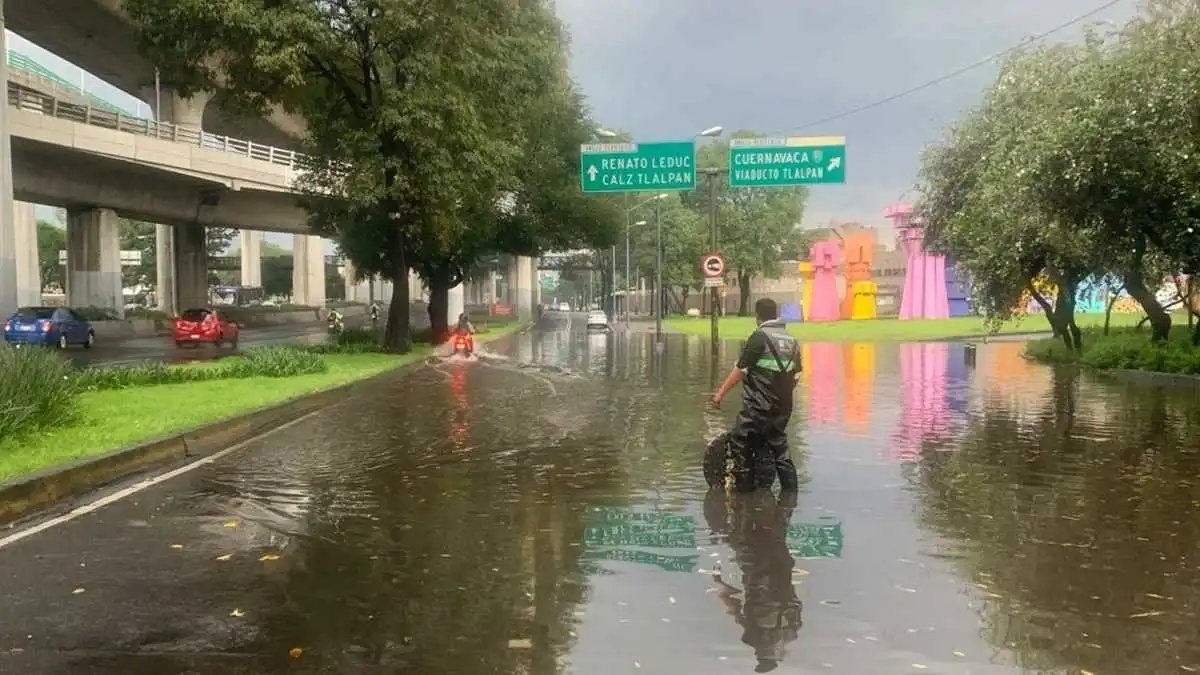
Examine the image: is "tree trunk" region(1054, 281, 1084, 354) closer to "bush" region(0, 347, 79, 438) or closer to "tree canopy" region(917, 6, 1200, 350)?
"tree canopy" region(917, 6, 1200, 350)

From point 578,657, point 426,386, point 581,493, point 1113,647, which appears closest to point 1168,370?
point 426,386

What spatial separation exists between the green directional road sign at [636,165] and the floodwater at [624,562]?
61.5 ft

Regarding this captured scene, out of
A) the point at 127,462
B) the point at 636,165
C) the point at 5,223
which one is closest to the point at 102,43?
the point at 636,165

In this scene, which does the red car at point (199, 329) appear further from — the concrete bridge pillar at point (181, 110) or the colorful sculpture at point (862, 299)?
the colorful sculpture at point (862, 299)

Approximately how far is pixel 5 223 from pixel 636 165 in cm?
1666

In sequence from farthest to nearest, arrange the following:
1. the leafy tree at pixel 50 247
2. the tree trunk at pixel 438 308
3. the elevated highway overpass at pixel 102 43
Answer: the leafy tree at pixel 50 247, the elevated highway overpass at pixel 102 43, the tree trunk at pixel 438 308

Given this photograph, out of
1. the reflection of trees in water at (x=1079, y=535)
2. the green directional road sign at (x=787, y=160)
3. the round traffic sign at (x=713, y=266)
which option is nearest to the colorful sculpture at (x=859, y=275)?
the round traffic sign at (x=713, y=266)

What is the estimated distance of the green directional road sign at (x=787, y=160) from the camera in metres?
29.2

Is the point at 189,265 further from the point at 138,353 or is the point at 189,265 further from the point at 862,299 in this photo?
the point at 862,299

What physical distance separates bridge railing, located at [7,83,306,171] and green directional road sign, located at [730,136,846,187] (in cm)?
1235

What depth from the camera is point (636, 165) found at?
30500 mm

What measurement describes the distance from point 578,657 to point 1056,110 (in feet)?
60.2

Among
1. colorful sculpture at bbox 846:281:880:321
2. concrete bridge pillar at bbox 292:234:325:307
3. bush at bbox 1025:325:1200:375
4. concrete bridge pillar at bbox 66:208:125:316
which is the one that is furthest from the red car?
colorful sculpture at bbox 846:281:880:321

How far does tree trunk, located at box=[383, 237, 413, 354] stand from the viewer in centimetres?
2922
